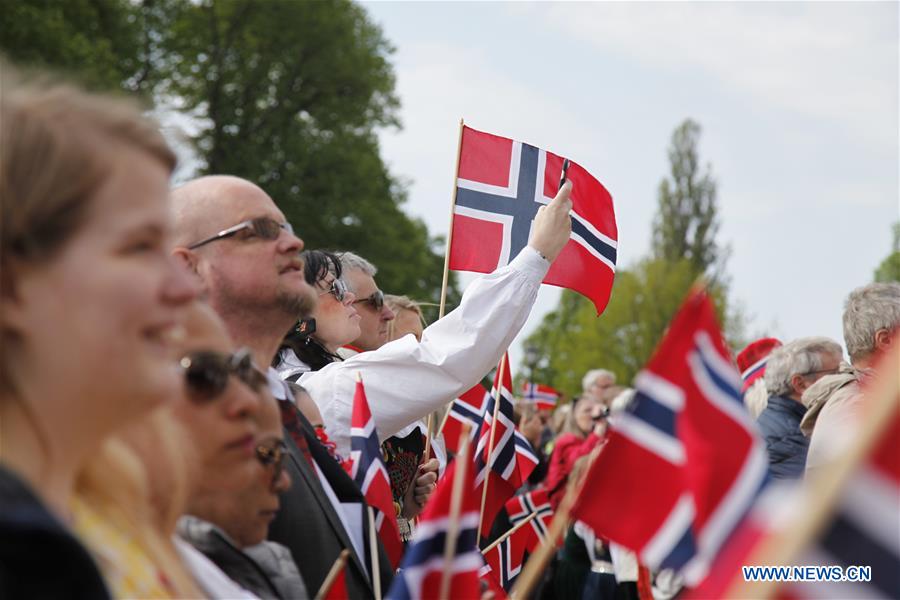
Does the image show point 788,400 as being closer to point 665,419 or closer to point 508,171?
point 508,171

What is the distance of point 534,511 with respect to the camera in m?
6.62

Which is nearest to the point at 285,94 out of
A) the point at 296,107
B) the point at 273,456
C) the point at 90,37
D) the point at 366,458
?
the point at 296,107

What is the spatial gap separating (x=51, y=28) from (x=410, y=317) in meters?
16.7

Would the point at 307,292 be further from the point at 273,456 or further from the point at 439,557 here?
the point at 439,557

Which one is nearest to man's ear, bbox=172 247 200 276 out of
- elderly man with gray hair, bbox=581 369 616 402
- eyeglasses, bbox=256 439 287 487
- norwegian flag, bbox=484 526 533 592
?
eyeglasses, bbox=256 439 287 487

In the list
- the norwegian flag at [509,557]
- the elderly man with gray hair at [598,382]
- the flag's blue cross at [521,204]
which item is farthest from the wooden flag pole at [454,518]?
the elderly man with gray hair at [598,382]

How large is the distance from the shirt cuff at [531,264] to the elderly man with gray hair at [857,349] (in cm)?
145

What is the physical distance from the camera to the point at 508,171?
18.7 ft

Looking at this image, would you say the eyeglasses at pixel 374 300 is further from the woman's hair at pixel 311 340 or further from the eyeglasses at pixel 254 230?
the eyeglasses at pixel 254 230

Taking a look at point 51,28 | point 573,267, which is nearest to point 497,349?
point 573,267

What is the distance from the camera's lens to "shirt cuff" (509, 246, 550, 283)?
4.17m

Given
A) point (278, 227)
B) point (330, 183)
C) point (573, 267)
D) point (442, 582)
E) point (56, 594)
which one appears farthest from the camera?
point (330, 183)

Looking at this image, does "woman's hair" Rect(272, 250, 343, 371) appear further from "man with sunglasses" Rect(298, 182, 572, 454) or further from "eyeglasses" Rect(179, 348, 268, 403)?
"eyeglasses" Rect(179, 348, 268, 403)

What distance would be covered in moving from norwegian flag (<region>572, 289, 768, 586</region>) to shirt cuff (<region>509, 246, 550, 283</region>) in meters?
1.89
